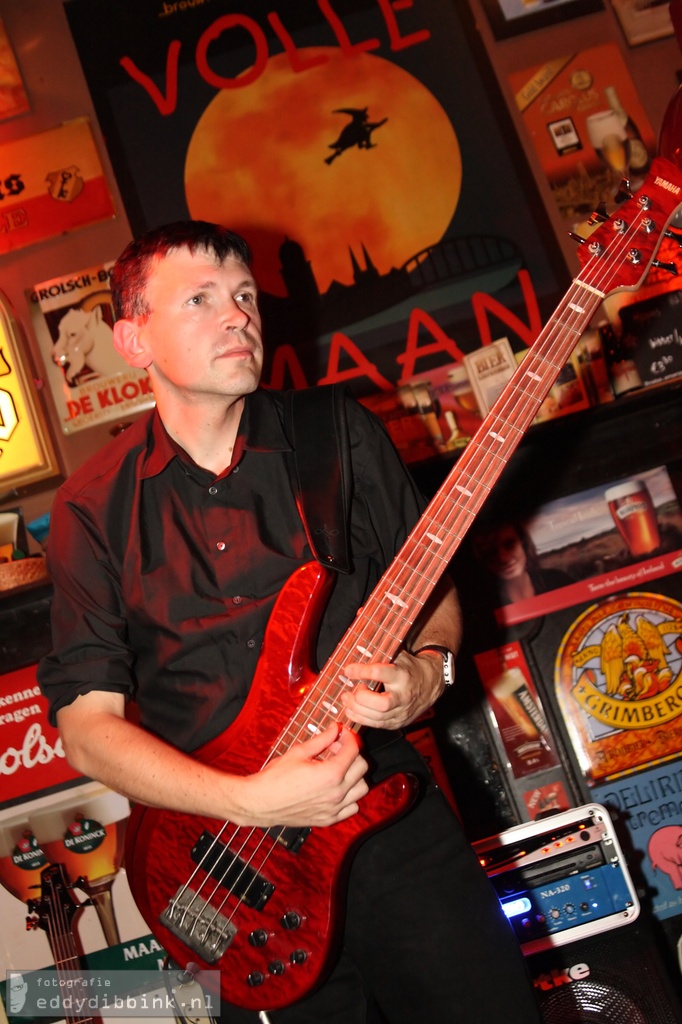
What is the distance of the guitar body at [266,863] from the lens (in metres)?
1.44

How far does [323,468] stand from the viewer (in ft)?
5.69

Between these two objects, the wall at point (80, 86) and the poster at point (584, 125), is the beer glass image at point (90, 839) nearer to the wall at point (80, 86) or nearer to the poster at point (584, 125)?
the wall at point (80, 86)

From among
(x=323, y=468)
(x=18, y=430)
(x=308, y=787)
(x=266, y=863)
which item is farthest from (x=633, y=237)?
(x=18, y=430)

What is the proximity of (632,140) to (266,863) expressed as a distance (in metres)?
3.47

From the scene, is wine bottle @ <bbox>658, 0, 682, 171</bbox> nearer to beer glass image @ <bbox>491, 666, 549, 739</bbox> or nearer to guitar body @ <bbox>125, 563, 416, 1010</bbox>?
guitar body @ <bbox>125, 563, 416, 1010</bbox>

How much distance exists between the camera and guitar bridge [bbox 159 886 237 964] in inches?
57.5

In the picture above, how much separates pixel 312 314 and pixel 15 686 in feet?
6.53

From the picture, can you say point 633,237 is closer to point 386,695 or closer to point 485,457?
point 485,457

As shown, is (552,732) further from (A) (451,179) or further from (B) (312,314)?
(A) (451,179)

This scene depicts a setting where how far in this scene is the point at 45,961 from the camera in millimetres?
3104

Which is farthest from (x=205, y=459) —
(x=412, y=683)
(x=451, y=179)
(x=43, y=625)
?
(x=451, y=179)

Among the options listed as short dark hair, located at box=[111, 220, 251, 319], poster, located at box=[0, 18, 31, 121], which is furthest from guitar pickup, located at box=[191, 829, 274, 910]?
poster, located at box=[0, 18, 31, 121]

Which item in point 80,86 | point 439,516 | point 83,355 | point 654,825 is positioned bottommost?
point 654,825

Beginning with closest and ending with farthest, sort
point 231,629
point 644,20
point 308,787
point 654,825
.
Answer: point 308,787
point 231,629
point 654,825
point 644,20
